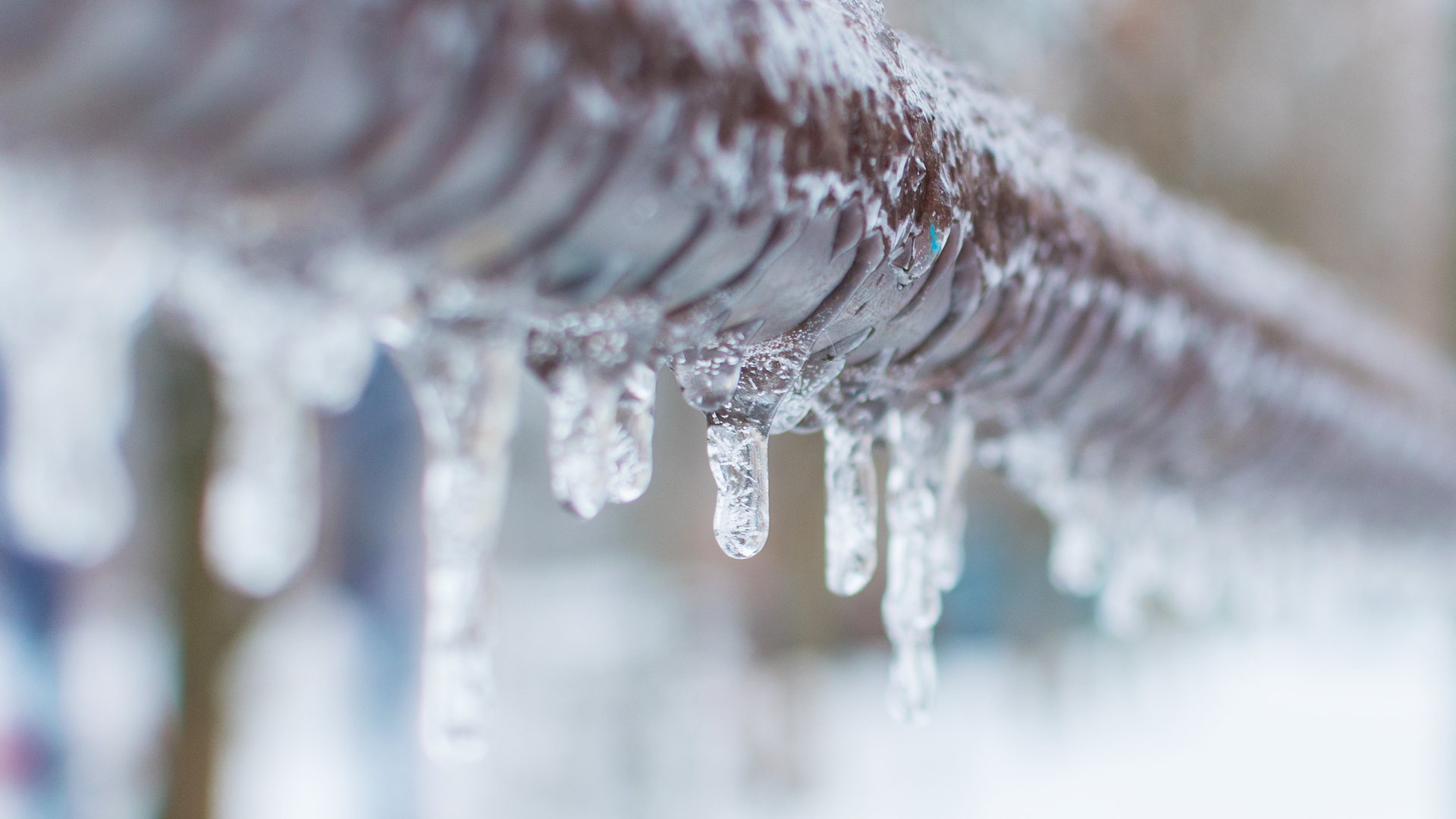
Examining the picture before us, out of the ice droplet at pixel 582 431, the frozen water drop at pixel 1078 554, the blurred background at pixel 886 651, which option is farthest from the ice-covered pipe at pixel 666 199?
the blurred background at pixel 886 651

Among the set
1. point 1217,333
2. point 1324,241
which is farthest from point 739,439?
point 1324,241

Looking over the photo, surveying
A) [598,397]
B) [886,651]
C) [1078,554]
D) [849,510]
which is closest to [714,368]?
[598,397]

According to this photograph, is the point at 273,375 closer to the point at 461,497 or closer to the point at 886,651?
the point at 461,497

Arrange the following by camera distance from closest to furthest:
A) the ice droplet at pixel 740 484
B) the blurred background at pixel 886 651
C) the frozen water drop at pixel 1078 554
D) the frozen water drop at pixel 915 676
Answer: the ice droplet at pixel 740 484, the frozen water drop at pixel 915 676, the frozen water drop at pixel 1078 554, the blurred background at pixel 886 651

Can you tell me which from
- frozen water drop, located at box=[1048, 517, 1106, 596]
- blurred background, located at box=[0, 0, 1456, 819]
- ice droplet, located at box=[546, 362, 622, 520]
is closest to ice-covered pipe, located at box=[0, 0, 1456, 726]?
ice droplet, located at box=[546, 362, 622, 520]

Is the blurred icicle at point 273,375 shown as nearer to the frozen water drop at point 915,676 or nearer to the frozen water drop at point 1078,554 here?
Result: the frozen water drop at point 915,676

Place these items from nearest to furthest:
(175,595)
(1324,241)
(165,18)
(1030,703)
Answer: (165,18), (175,595), (1324,241), (1030,703)

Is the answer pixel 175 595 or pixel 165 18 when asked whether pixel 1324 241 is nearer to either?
pixel 175 595
